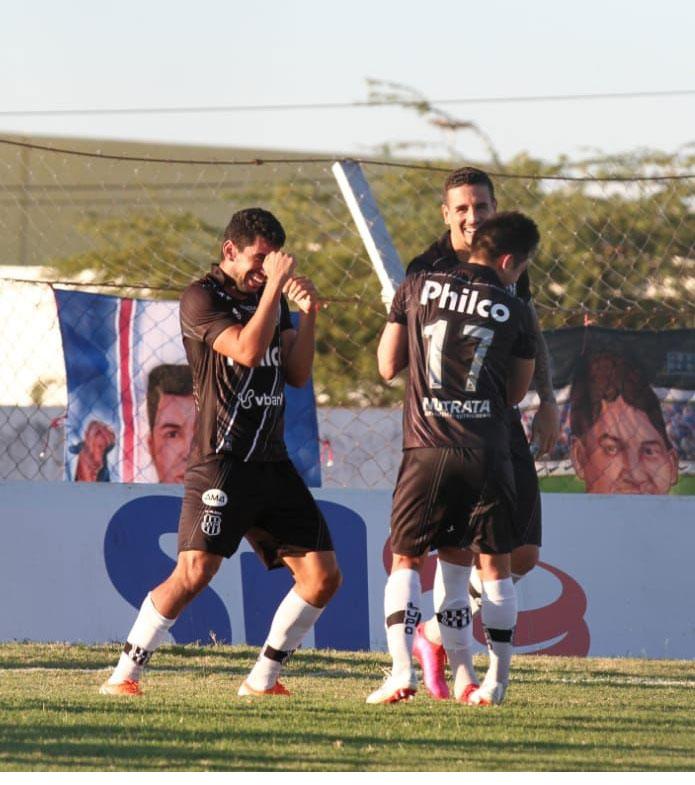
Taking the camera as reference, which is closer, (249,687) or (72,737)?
(72,737)

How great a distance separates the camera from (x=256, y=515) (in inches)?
267

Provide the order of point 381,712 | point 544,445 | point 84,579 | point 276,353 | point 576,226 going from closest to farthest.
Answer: point 381,712
point 276,353
point 544,445
point 84,579
point 576,226

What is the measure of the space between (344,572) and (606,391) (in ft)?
6.62

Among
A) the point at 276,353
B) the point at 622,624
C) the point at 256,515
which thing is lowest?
the point at 622,624

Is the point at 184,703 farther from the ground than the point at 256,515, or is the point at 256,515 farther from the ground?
the point at 256,515

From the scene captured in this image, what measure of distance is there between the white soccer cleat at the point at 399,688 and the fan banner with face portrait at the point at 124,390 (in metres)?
3.20

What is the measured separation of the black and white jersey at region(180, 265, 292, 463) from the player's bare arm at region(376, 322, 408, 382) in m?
0.40

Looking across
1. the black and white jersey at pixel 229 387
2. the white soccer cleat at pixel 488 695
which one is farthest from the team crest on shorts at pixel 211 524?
the white soccer cleat at pixel 488 695

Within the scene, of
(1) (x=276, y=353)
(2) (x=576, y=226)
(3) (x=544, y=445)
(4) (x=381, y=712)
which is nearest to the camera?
(4) (x=381, y=712)

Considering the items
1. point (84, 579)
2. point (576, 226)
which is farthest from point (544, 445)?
point (576, 226)

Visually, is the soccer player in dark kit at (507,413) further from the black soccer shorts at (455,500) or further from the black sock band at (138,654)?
the black sock band at (138,654)

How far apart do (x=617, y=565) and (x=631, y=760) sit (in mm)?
4276

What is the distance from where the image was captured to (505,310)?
650 cm

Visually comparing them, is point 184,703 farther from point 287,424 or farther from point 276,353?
point 287,424
